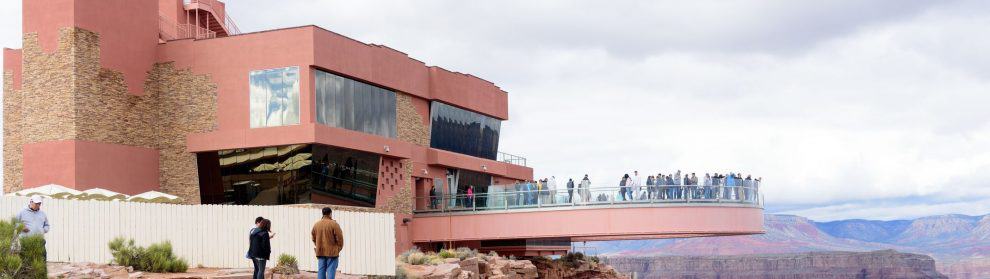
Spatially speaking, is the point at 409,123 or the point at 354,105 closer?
the point at 354,105

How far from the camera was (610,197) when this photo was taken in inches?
1822

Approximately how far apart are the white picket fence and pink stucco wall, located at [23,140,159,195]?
15984mm

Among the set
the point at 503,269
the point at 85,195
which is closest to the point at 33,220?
the point at 85,195

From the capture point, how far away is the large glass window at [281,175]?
44469 millimetres

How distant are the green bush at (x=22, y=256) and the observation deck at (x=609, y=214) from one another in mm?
27328

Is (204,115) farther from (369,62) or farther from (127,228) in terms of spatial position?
(127,228)

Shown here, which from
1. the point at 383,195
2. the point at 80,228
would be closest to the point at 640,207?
the point at 383,195

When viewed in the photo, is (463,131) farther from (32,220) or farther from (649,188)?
(32,220)

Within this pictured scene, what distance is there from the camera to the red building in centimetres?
A: 4309

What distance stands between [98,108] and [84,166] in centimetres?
241

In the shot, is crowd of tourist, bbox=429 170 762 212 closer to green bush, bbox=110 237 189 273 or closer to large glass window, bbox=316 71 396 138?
large glass window, bbox=316 71 396 138

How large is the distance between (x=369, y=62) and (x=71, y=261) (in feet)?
75.5

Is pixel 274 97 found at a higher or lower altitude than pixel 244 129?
higher

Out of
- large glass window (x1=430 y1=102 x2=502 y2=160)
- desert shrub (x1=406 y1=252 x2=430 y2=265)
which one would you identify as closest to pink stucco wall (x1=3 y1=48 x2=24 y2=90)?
large glass window (x1=430 y1=102 x2=502 y2=160)
